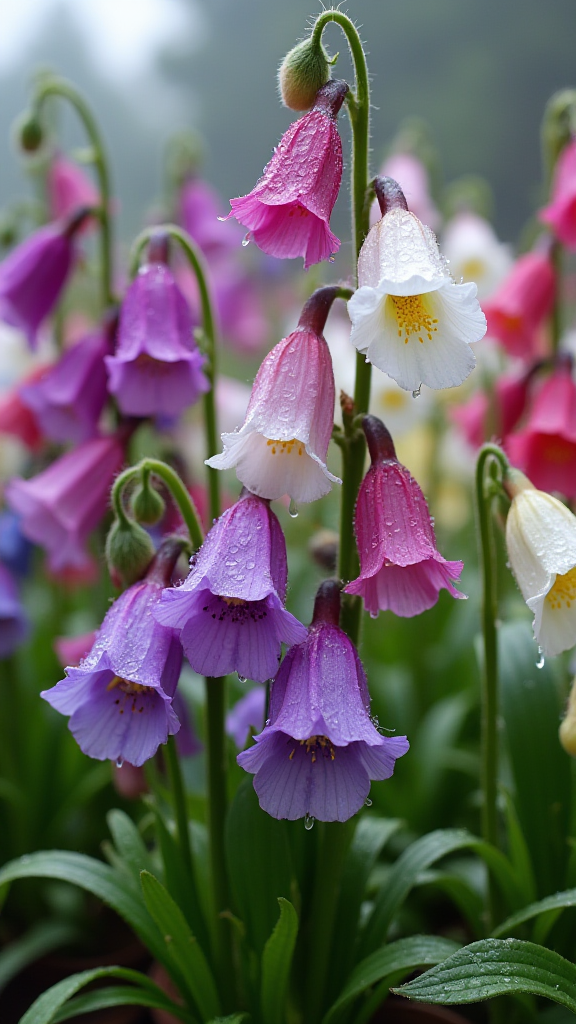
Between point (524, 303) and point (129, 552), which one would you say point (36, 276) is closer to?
point (129, 552)

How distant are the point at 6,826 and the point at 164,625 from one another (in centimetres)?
90

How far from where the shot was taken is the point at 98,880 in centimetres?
96

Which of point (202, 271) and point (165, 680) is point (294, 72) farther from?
point (165, 680)

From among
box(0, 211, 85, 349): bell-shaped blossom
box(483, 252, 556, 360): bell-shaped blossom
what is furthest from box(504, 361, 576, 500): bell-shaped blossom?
box(0, 211, 85, 349): bell-shaped blossom

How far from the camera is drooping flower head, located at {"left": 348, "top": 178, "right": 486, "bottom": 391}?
689 mm

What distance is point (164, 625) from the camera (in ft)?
2.41

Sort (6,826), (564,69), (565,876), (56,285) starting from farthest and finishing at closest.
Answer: (564,69)
(6,826)
(56,285)
(565,876)

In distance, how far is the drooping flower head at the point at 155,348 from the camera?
3.31 ft

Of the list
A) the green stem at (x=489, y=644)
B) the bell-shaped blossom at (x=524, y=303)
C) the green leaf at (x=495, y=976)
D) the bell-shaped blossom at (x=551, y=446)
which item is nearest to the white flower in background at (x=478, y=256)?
the bell-shaped blossom at (x=524, y=303)

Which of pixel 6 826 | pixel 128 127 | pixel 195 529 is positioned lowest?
pixel 6 826

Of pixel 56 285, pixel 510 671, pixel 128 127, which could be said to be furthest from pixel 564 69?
pixel 510 671

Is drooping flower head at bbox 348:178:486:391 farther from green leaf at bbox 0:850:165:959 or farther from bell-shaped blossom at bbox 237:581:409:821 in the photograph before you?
green leaf at bbox 0:850:165:959

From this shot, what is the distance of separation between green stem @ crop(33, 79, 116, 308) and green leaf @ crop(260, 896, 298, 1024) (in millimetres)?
888

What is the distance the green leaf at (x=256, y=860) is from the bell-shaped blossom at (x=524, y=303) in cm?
89
